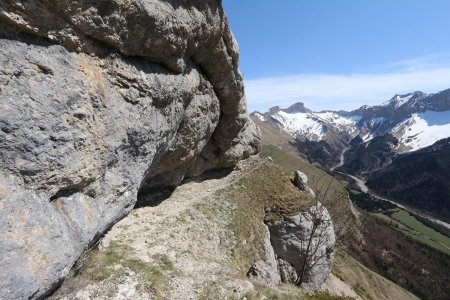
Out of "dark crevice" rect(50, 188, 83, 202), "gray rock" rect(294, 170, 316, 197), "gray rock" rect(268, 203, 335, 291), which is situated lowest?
"gray rock" rect(268, 203, 335, 291)

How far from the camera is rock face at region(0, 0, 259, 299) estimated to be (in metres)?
15.9

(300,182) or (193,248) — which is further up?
(193,248)

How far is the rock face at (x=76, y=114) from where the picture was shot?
1592 cm

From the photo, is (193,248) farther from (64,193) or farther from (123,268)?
(64,193)

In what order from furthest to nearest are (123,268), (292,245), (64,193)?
(292,245)
(123,268)
(64,193)

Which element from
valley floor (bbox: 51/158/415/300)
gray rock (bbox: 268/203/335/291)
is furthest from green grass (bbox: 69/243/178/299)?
gray rock (bbox: 268/203/335/291)

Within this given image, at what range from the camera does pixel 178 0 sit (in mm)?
26969

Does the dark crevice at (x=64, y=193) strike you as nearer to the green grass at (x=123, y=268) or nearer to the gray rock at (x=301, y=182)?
the green grass at (x=123, y=268)

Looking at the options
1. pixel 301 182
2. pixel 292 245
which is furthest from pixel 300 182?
pixel 292 245

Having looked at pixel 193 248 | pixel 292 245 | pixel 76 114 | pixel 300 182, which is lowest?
pixel 292 245

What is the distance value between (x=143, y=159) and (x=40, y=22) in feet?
35.2

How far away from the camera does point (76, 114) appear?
749 inches

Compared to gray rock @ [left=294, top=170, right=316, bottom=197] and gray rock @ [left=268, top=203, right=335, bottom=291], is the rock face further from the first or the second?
gray rock @ [left=294, top=170, right=316, bottom=197]

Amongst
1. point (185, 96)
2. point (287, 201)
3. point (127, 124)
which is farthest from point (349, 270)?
point (127, 124)
